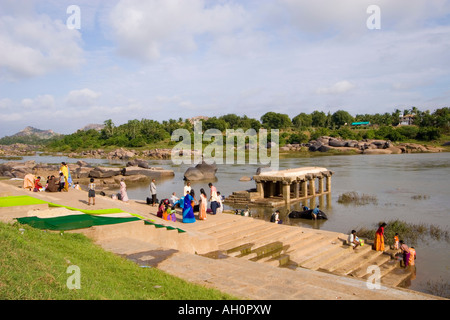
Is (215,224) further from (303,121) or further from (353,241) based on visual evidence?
(303,121)

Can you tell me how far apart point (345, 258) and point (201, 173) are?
29.3m

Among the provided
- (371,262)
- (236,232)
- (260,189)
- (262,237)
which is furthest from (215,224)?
(260,189)

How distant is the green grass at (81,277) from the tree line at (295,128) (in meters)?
83.1

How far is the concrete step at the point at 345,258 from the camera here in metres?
11.2

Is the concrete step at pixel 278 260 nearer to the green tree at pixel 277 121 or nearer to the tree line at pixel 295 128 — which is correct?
the tree line at pixel 295 128

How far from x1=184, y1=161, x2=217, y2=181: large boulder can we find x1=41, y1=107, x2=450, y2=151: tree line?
49842 mm

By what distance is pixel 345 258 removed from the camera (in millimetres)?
12023

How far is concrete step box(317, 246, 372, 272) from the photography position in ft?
36.6

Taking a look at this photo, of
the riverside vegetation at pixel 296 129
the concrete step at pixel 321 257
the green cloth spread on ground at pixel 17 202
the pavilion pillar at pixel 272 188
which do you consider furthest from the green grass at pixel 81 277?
the riverside vegetation at pixel 296 129

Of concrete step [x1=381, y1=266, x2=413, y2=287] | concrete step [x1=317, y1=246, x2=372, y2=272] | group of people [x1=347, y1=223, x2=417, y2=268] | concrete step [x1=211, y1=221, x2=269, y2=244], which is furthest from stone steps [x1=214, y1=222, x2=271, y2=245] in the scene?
concrete step [x1=381, y1=266, x2=413, y2=287]

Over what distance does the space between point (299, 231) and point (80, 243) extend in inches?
330

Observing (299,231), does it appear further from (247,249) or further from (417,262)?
(417,262)

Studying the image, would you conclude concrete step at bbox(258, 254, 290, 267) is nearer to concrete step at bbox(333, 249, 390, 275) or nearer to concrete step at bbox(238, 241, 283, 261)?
concrete step at bbox(238, 241, 283, 261)
